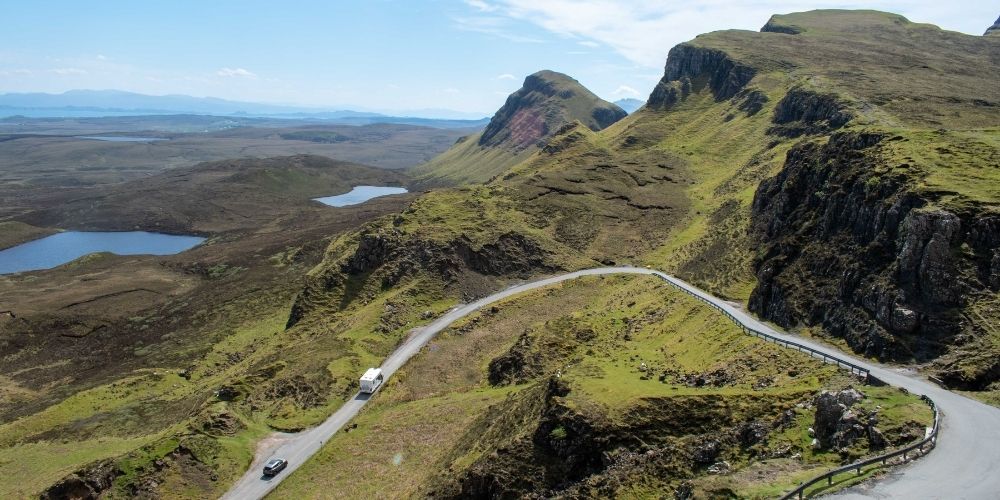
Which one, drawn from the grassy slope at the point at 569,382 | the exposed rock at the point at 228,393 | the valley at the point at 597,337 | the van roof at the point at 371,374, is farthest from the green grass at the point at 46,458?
the grassy slope at the point at 569,382

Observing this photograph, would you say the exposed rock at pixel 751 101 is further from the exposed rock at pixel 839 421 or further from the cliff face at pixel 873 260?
the exposed rock at pixel 839 421

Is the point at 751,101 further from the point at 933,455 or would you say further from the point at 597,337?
the point at 933,455

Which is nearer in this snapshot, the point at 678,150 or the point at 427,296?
the point at 427,296

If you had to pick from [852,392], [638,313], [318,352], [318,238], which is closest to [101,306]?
[318,238]

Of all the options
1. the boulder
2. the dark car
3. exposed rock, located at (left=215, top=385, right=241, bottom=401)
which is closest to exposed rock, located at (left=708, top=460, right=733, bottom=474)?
the boulder

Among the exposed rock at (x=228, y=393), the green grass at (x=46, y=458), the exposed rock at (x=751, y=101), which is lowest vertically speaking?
the green grass at (x=46, y=458)

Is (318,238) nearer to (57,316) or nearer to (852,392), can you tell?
(57,316)
